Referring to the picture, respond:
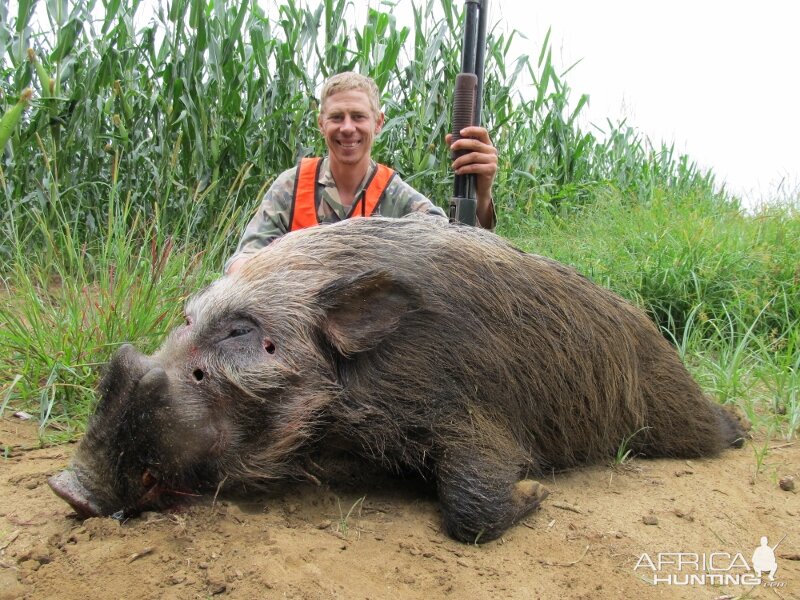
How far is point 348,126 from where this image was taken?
445 cm

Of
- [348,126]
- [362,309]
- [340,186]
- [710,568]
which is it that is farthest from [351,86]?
[710,568]

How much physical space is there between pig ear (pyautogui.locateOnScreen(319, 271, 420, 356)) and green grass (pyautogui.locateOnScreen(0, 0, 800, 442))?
57.5 inches

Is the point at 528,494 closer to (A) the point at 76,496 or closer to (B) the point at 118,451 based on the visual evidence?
(B) the point at 118,451

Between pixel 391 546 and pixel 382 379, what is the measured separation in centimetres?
62

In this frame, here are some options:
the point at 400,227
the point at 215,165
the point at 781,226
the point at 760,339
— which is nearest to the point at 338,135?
the point at 400,227

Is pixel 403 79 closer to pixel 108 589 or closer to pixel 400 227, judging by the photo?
pixel 400 227

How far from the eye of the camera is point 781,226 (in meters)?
5.57

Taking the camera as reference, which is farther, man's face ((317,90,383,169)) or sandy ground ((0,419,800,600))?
man's face ((317,90,383,169))

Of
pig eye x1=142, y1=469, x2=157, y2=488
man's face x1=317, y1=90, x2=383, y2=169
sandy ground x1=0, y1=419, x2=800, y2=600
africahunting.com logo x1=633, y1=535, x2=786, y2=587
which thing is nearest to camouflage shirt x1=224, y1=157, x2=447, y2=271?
man's face x1=317, y1=90, x2=383, y2=169

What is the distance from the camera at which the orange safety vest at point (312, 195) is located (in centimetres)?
439

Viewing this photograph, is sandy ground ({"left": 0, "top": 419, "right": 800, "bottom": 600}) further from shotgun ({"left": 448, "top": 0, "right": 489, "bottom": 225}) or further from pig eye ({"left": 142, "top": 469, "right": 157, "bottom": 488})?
shotgun ({"left": 448, "top": 0, "right": 489, "bottom": 225})

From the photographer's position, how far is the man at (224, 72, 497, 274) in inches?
173

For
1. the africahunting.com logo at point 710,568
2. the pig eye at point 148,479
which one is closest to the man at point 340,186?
the pig eye at point 148,479

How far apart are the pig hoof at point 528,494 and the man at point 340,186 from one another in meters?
2.01
